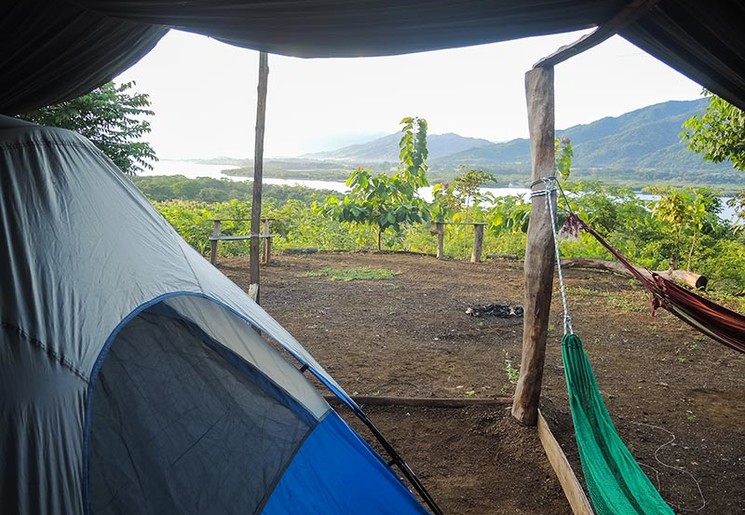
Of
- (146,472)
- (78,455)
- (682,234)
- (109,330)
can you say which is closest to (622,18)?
(109,330)

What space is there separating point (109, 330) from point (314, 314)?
3.71 metres

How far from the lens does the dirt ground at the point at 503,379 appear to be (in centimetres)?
230

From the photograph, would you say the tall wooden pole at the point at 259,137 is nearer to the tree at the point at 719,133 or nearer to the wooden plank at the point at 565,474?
the wooden plank at the point at 565,474

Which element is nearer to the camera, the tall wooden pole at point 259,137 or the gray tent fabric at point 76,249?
the gray tent fabric at point 76,249

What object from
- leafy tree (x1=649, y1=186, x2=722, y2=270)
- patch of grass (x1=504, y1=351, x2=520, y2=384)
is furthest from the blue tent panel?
leafy tree (x1=649, y1=186, x2=722, y2=270)

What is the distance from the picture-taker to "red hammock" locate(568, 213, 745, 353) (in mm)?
2670

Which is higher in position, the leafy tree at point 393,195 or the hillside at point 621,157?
the hillside at point 621,157

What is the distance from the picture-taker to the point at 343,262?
784 cm

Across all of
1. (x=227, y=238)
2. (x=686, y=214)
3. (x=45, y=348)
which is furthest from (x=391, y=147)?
(x=45, y=348)

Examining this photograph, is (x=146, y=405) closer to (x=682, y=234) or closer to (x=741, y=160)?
(x=741, y=160)

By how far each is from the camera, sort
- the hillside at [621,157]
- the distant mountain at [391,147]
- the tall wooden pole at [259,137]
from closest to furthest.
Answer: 1. the tall wooden pole at [259,137]
2. the hillside at [621,157]
3. the distant mountain at [391,147]

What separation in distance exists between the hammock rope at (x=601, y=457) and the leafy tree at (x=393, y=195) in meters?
6.87

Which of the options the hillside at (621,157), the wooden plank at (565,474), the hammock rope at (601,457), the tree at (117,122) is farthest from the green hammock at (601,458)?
the hillside at (621,157)

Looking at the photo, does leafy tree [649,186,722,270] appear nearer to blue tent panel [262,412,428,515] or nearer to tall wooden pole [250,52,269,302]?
tall wooden pole [250,52,269,302]
